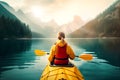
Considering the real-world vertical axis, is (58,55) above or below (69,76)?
above

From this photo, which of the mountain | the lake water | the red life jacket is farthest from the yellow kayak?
the mountain

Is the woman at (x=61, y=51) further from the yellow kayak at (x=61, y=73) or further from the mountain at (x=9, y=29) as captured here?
the mountain at (x=9, y=29)

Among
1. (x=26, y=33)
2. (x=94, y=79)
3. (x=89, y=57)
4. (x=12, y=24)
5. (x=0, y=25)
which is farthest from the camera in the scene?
(x=26, y=33)

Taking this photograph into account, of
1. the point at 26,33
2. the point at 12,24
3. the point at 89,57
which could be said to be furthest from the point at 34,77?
the point at 26,33

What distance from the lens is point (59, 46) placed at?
14.2 m

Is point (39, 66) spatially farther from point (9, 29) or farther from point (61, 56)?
point (9, 29)

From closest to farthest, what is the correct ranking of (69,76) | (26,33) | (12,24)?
(69,76) < (12,24) < (26,33)

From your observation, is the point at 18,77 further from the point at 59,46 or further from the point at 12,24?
the point at 12,24

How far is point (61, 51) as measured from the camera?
14281 mm

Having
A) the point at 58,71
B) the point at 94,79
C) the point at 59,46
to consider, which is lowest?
the point at 94,79

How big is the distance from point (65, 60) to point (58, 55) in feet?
1.47

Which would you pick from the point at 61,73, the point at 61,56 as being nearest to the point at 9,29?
the point at 61,56

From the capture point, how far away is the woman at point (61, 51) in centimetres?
1416

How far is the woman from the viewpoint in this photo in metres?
14.2
